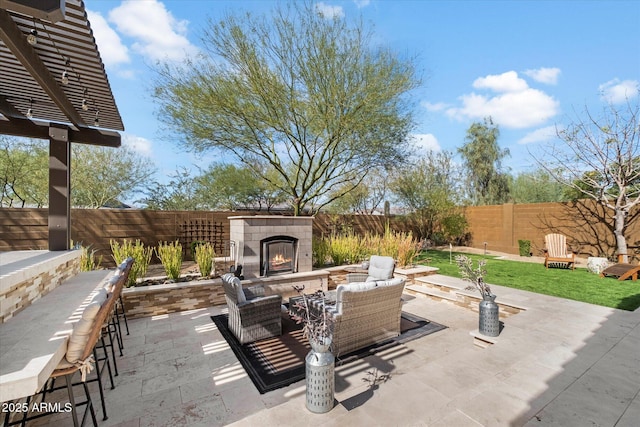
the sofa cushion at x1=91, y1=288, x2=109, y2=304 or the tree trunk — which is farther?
the tree trunk

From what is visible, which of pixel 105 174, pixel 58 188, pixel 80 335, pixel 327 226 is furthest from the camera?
pixel 105 174

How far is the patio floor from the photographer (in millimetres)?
2088

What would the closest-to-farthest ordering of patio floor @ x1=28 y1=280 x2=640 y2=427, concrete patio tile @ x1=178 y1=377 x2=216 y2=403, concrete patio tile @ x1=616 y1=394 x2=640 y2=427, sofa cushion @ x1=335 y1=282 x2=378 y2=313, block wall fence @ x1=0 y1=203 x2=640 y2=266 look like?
concrete patio tile @ x1=616 y1=394 x2=640 y2=427
patio floor @ x1=28 y1=280 x2=640 y2=427
concrete patio tile @ x1=178 y1=377 x2=216 y2=403
sofa cushion @ x1=335 y1=282 x2=378 y2=313
block wall fence @ x1=0 y1=203 x2=640 y2=266

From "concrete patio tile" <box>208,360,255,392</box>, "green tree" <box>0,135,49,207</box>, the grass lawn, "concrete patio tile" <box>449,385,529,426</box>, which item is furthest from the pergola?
"green tree" <box>0,135,49,207</box>

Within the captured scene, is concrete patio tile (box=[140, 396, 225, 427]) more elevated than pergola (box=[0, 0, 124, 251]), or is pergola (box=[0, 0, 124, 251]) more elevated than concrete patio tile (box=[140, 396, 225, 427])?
pergola (box=[0, 0, 124, 251])

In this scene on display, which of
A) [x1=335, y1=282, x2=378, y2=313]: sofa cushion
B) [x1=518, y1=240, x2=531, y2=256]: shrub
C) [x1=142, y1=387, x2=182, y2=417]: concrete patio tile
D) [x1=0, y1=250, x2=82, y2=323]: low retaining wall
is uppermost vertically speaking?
[x1=0, y1=250, x2=82, y2=323]: low retaining wall

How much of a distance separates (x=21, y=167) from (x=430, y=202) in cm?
1618

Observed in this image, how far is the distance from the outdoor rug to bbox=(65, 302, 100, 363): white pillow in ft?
4.86

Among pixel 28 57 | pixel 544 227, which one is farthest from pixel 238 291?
pixel 544 227

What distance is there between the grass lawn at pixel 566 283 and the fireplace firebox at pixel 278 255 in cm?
385

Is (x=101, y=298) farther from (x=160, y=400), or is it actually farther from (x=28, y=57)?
(x=28, y=57)

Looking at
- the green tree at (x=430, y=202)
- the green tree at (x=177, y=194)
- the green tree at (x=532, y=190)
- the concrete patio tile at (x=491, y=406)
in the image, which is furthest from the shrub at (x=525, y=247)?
the green tree at (x=177, y=194)

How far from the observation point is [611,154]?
8352 millimetres

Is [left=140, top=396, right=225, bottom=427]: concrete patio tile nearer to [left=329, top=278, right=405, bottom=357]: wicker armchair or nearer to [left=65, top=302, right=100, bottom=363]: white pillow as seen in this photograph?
[left=65, top=302, right=100, bottom=363]: white pillow
